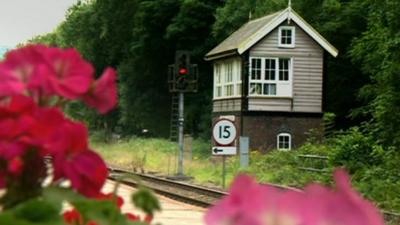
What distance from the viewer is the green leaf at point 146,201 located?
1.36 meters

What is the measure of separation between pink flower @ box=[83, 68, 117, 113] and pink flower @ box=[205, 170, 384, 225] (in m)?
0.33

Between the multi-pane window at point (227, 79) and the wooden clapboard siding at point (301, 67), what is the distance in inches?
48.4

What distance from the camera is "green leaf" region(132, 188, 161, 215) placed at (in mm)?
1359

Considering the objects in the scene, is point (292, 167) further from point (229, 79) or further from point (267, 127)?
point (229, 79)

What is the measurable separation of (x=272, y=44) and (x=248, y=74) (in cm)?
153

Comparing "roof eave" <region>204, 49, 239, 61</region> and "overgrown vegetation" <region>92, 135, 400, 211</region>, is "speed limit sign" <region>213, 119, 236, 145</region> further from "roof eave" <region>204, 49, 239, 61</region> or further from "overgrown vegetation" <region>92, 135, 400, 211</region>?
"roof eave" <region>204, 49, 239, 61</region>

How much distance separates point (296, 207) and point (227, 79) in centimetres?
3606

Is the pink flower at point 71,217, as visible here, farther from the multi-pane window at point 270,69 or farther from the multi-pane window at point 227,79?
the multi-pane window at point 270,69

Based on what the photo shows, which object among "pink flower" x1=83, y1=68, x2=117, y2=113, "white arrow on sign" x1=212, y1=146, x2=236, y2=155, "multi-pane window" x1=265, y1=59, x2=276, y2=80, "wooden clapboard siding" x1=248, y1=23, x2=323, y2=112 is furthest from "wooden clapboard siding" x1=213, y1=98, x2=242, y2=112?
"pink flower" x1=83, y1=68, x2=117, y2=113

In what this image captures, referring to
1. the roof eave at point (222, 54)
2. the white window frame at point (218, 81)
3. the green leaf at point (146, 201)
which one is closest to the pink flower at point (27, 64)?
the green leaf at point (146, 201)

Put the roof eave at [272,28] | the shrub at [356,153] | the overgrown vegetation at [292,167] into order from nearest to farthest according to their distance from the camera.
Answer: the overgrown vegetation at [292,167] → the shrub at [356,153] → the roof eave at [272,28]

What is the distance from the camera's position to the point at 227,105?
1427 inches

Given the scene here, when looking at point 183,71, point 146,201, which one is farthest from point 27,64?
point 183,71

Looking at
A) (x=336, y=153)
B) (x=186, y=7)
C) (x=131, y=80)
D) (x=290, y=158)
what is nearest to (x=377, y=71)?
(x=290, y=158)
